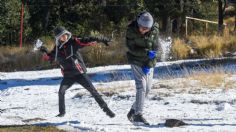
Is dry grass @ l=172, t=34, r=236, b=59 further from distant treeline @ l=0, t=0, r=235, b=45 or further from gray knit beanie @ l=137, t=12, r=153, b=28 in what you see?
gray knit beanie @ l=137, t=12, r=153, b=28

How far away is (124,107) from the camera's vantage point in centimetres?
1028

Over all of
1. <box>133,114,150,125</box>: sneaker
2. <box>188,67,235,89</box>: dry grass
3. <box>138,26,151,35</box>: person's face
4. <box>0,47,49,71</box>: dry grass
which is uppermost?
<box>138,26,151,35</box>: person's face

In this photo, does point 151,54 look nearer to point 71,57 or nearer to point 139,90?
point 139,90

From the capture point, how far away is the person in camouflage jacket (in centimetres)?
807

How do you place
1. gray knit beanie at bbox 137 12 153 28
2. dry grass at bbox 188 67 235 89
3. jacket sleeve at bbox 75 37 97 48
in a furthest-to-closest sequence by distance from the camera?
1. dry grass at bbox 188 67 235 89
2. jacket sleeve at bbox 75 37 97 48
3. gray knit beanie at bbox 137 12 153 28

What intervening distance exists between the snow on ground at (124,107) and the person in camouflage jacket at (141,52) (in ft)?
1.56

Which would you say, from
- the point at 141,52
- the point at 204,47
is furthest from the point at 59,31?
the point at 204,47

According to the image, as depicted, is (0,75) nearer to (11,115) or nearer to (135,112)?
(11,115)

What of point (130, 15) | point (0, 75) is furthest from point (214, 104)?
point (130, 15)

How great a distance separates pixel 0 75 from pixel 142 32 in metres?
11.7

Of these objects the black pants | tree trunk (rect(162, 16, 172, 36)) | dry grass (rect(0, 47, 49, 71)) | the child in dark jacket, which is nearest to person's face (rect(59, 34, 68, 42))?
the child in dark jacket

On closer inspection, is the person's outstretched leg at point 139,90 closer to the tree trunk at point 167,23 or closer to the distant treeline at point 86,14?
the tree trunk at point 167,23

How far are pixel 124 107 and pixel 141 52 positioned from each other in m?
2.33

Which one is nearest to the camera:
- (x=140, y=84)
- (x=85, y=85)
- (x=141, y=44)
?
(x=141, y=44)
